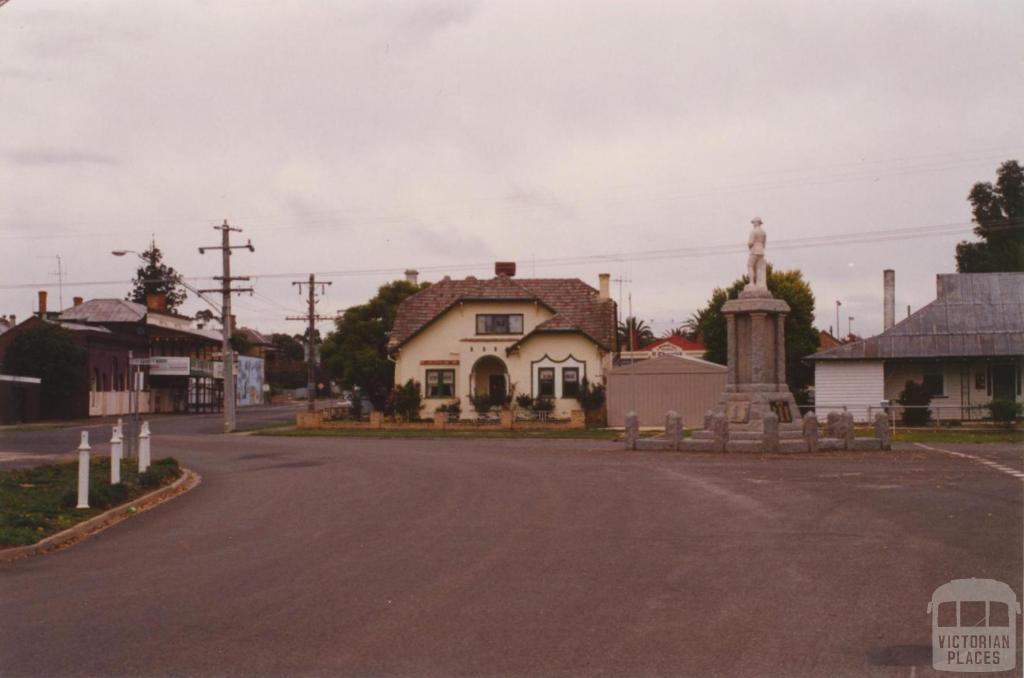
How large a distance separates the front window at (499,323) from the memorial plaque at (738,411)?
23601mm

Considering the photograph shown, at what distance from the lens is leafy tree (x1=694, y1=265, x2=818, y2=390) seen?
200 ft

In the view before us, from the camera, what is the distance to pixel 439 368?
5188cm

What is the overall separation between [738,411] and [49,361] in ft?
147

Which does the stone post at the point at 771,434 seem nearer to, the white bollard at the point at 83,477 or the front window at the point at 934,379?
the white bollard at the point at 83,477

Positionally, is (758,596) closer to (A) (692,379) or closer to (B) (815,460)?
(B) (815,460)

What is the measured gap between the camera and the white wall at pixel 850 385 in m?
43.4

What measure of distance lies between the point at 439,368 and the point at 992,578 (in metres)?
43.2

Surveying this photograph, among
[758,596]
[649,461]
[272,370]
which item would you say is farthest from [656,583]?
[272,370]

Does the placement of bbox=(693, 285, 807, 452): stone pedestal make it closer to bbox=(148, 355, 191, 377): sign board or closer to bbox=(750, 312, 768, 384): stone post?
bbox=(750, 312, 768, 384): stone post

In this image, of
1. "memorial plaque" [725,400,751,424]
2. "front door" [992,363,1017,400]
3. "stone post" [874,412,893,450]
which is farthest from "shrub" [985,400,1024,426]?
"memorial plaque" [725,400,751,424]

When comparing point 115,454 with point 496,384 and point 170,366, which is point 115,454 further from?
point 170,366

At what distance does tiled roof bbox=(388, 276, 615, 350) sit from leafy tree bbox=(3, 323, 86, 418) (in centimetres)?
2088

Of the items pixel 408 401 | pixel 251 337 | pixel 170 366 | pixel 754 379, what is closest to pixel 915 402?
pixel 754 379

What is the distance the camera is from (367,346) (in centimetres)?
6103
